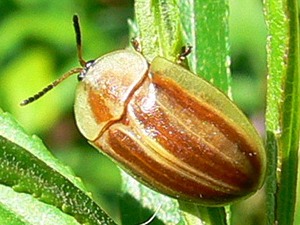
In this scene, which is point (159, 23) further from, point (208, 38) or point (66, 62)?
point (66, 62)

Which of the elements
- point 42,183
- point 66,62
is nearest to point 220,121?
point 42,183

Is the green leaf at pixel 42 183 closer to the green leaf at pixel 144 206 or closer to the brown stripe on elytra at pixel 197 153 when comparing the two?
the brown stripe on elytra at pixel 197 153

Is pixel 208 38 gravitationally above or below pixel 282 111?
below

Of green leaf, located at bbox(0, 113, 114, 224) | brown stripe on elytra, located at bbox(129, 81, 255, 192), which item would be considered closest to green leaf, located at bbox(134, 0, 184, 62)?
brown stripe on elytra, located at bbox(129, 81, 255, 192)

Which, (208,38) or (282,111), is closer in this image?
(282,111)

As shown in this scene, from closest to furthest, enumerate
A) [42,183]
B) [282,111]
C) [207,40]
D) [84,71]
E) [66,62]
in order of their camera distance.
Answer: [42,183] < [282,111] < [84,71] < [207,40] < [66,62]

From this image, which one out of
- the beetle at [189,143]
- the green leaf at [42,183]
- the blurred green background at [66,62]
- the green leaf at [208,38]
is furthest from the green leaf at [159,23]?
the blurred green background at [66,62]
